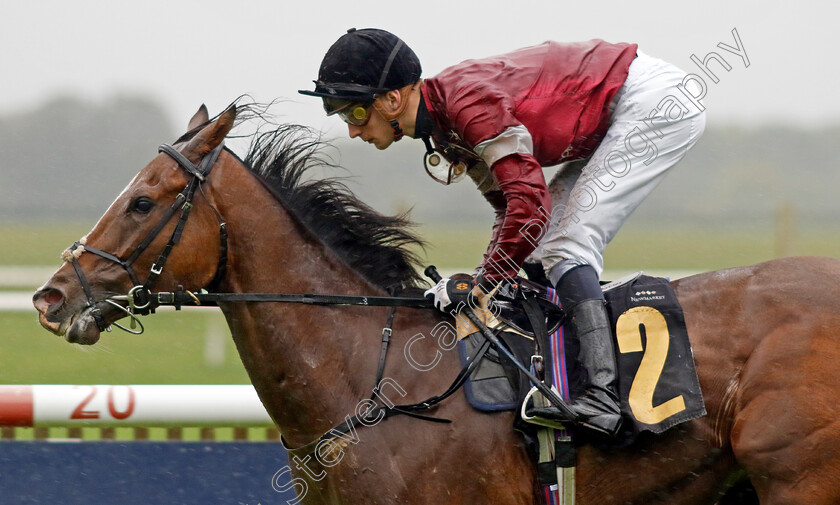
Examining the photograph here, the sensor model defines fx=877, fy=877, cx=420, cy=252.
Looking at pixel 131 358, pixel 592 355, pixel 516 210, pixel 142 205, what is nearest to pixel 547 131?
pixel 516 210

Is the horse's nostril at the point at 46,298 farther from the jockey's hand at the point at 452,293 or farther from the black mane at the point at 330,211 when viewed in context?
the jockey's hand at the point at 452,293

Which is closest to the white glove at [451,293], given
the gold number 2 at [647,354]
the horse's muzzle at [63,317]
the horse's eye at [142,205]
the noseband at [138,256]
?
the gold number 2 at [647,354]

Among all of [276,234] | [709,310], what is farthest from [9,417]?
[709,310]

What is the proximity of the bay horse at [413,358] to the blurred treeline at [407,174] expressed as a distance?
12.0m

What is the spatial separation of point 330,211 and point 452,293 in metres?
0.51

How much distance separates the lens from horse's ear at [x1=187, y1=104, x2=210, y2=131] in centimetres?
292

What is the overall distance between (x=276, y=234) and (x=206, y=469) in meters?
1.76

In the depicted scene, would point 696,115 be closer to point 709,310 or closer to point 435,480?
point 709,310

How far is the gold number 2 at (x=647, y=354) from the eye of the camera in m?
2.54

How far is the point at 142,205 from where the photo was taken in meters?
2.63

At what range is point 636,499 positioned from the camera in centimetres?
261

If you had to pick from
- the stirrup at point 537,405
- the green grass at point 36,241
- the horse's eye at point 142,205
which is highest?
the green grass at point 36,241

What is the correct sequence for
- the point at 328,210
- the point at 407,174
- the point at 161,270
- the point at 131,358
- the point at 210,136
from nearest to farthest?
1. the point at 161,270
2. the point at 210,136
3. the point at 328,210
4. the point at 131,358
5. the point at 407,174

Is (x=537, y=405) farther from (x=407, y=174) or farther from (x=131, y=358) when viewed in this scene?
(x=407, y=174)
